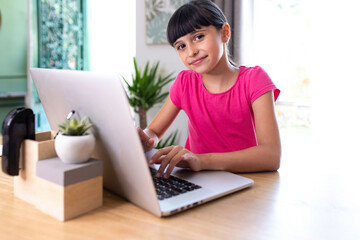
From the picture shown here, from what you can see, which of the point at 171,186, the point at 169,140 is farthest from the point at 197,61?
the point at 169,140

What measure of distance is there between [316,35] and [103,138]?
2.48 meters

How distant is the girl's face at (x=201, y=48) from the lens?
1.27m

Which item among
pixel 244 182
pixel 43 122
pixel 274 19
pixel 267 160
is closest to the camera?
pixel 244 182

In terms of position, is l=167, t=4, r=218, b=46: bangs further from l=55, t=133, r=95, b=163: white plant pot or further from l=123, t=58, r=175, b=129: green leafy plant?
l=123, t=58, r=175, b=129: green leafy plant

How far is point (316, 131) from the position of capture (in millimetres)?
2855

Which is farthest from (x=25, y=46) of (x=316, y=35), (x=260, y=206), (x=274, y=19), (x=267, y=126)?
(x=260, y=206)

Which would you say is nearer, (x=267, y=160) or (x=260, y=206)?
(x=260, y=206)

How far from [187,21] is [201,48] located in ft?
0.36

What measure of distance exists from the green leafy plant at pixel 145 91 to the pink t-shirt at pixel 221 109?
5.75ft

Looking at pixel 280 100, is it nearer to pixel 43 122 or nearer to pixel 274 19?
pixel 274 19

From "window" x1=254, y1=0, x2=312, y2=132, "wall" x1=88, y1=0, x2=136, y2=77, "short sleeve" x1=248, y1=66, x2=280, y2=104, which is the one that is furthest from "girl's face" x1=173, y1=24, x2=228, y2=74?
"wall" x1=88, y1=0, x2=136, y2=77

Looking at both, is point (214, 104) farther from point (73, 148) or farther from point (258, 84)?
point (73, 148)

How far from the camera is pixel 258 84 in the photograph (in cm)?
131

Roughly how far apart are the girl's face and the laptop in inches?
20.9
